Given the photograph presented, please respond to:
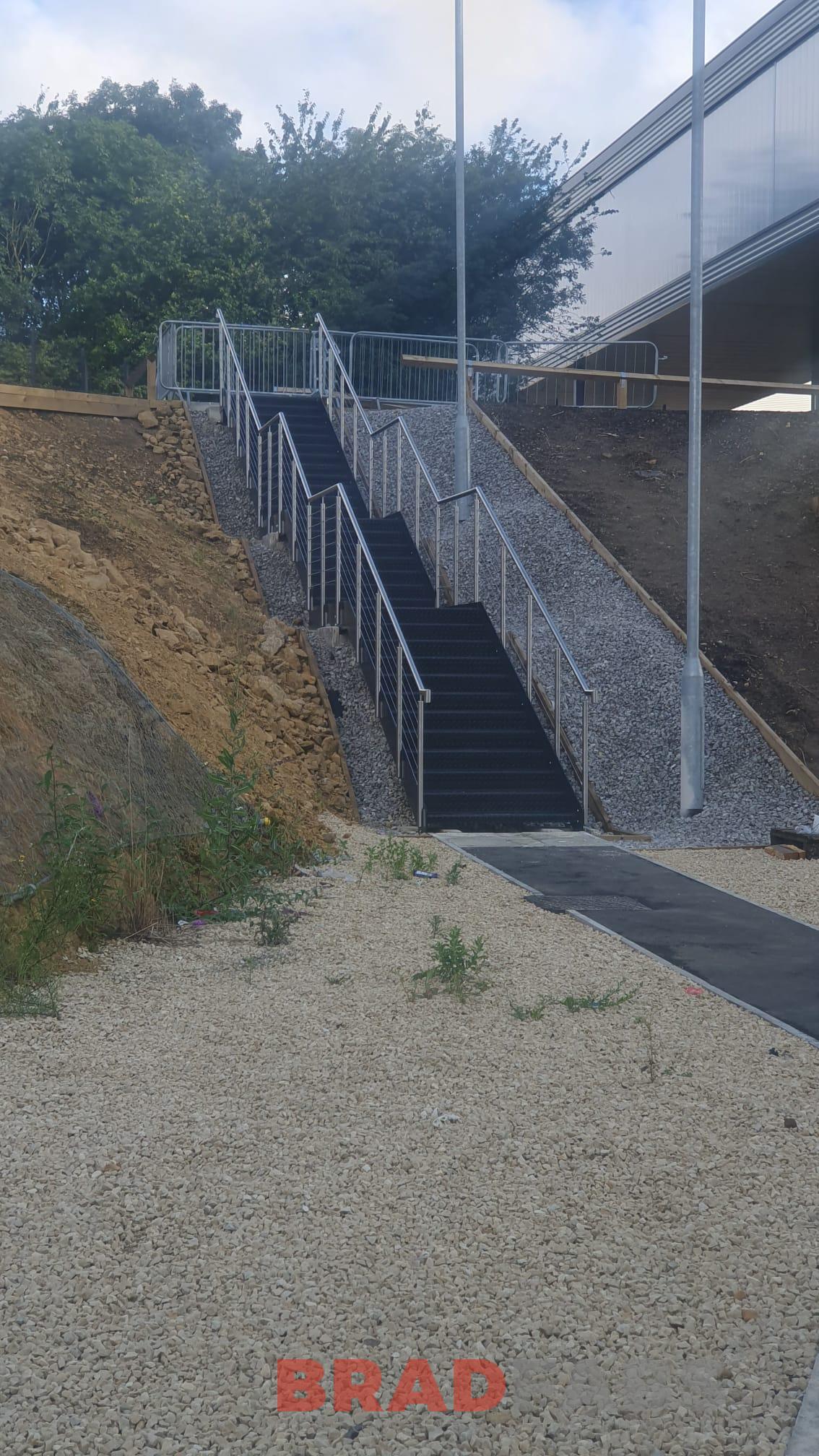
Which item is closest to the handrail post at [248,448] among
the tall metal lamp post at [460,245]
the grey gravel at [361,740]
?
the tall metal lamp post at [460,245]

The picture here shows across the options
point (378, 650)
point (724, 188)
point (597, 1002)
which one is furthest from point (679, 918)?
point (724, 188)

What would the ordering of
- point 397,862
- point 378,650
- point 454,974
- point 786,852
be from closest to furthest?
point 454,974
point 397,862
point 786,852
point 378,650

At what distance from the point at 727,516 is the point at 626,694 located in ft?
16.8

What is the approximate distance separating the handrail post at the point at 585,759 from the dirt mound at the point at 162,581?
2.03 metres

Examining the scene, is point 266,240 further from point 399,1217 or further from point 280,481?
point 399,1217

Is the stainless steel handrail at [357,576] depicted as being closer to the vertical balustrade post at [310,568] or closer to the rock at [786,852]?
the vertical balustrade post at [310,568]

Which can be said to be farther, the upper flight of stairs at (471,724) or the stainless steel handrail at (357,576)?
the stainless steel handrail at (357,576)

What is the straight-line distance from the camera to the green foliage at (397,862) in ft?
25.0

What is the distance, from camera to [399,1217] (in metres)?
3.06

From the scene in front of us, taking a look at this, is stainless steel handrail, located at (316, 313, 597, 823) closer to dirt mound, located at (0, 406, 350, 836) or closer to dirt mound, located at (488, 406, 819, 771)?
dirt mound, located at (488, 406, 819, 771)

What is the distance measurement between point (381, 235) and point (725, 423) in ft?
38.8

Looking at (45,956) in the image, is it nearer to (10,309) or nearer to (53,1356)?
(53,1356)

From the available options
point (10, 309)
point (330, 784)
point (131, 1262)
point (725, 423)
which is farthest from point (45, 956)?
point (10, 309)

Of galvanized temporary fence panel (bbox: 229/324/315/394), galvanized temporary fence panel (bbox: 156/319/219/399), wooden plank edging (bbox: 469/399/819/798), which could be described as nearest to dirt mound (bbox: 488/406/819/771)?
wooden plank edging (bbox: 469/399/819/798)
